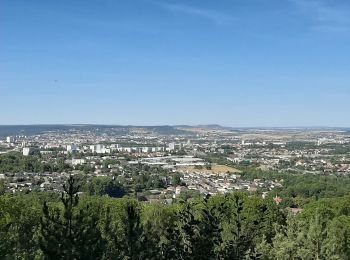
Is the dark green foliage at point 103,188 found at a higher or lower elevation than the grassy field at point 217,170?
higher

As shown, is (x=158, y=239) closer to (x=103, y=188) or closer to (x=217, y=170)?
(x=103, y=188)

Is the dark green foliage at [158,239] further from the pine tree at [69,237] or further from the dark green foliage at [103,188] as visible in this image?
the dark green foliage at [103,188]

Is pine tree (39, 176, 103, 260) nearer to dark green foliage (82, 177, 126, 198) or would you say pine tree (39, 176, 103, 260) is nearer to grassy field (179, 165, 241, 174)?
dark green foliage (82, 177, 126, 198)

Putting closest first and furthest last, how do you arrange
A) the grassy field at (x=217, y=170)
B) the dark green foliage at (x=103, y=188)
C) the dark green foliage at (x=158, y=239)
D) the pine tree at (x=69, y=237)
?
1. the pine tree at (x=69, y=237)
2. the dark green foliage at (x=158, y=239)
3. the dark green foliage at (x=103, y=188)
4. the grassy field at (x=217, y=170)

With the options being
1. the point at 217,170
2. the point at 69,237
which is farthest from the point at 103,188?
the point at 69,237

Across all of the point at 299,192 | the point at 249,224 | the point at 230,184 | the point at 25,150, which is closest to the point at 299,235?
the point at 249,224

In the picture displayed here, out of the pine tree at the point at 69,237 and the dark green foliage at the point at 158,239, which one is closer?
the pine tree at the point at 69,237

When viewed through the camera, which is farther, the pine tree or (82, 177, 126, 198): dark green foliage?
(82, 177, 126, 198): dark green foliage

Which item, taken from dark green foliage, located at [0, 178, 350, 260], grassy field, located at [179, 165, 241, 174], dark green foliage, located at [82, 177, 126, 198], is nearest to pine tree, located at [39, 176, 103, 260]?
dark green foliage, located at [0, 178, 350, 260]

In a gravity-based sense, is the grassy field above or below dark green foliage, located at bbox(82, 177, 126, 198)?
below

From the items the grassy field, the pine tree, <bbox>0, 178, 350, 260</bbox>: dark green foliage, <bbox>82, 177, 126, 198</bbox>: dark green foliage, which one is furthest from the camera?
the grassy field

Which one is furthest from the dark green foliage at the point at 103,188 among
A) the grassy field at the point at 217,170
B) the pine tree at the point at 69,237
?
the pine tree at the point at 69,237

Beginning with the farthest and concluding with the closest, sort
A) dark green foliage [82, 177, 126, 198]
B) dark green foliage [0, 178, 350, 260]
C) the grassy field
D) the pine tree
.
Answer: the grassy field < dark green foliage [82, 177, 126, 198] < dark green foliage [0, 178, 350, 260] < the pine tree
